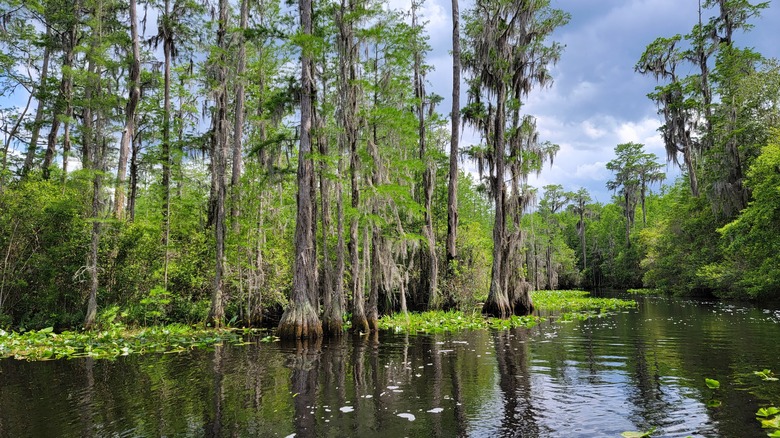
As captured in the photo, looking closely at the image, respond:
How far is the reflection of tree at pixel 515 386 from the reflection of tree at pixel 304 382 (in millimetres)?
2248

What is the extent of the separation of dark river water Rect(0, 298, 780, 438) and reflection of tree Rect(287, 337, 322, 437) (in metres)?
0.03

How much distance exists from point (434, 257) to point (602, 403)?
14889mm

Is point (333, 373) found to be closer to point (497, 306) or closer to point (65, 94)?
point (497, 306)

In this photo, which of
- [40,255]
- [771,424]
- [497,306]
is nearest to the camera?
[771,424]

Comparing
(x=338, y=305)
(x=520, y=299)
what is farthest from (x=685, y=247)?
(x=338, y=305)

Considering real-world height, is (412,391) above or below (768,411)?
below

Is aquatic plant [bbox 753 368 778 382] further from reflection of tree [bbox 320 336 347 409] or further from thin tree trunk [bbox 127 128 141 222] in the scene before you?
thin tree trunk [bbox 127 128 141 222]

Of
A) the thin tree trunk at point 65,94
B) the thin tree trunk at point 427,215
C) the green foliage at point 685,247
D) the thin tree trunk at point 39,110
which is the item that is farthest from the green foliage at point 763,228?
the thin tree trunk at point 39,110

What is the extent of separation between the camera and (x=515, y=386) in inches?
261

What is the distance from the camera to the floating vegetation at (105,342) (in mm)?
10656

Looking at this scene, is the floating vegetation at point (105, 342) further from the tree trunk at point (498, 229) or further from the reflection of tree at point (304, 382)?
the tree trunk at point (498, 229)

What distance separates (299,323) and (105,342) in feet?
18.2

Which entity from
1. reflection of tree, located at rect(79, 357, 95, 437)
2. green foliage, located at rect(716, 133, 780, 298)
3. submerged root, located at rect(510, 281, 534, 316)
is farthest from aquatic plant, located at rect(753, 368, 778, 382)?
green foliage, located at rect(716, 133, 780, 298)

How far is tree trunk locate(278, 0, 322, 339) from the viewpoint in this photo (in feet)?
43.6
